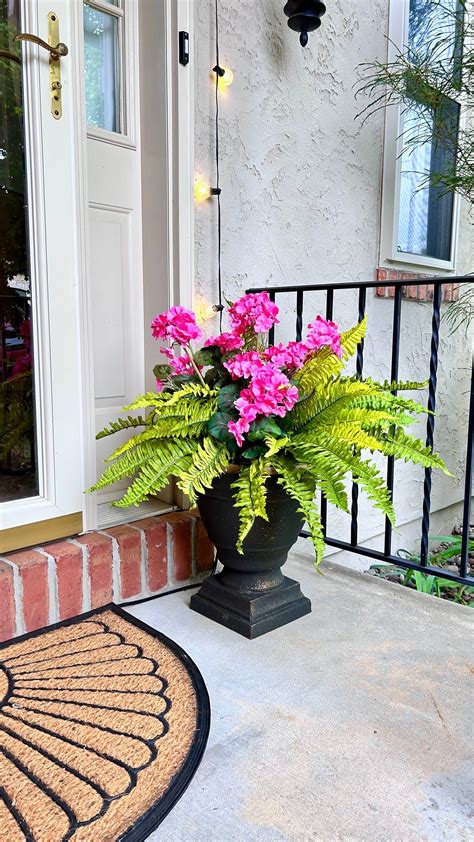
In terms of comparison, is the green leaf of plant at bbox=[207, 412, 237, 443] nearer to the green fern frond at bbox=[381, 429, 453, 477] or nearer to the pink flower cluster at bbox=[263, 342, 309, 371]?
the pink flower cluster at bbox=[263, 342, 309, 371]

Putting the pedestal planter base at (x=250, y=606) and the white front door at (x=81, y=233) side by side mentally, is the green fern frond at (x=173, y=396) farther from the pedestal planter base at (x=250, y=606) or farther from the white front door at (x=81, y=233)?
the pedestal planter base at (x=250, y=606)

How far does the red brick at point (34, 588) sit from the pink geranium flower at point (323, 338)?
2.81ft

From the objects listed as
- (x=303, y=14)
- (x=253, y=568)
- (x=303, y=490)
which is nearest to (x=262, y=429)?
(x=303, y=490)

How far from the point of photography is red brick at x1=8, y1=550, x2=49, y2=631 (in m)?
1.41

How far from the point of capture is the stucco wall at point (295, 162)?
1981 mm

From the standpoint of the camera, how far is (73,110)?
5.13 feet

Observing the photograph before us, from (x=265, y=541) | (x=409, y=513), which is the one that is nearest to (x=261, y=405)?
(x=265, y=541)

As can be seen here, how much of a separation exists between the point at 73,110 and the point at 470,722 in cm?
174

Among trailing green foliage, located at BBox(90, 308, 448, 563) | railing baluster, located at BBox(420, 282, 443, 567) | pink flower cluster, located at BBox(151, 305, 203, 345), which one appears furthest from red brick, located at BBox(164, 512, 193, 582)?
railing baluster, located at BBox(420, 282, 443, 567)

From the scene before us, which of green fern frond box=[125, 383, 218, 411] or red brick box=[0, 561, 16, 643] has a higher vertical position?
green fern frond box=[125, 383, 218, 411]

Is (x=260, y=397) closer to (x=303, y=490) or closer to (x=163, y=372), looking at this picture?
(x=303, y=490)

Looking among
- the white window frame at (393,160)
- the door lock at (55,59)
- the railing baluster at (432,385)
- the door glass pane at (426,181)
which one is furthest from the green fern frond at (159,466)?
the door glass pane at (426,181)

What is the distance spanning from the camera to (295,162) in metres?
2.31

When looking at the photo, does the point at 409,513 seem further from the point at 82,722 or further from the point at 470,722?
the point at 82,722
